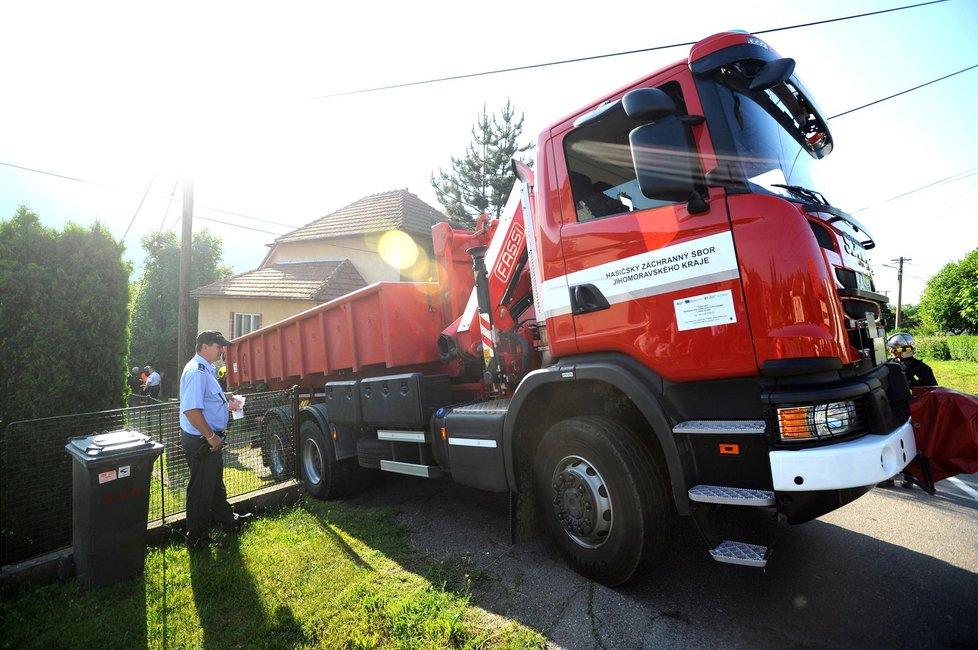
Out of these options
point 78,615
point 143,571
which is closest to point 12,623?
point 78,615

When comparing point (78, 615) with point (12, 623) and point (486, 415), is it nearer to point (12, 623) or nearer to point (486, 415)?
point (12, 623)

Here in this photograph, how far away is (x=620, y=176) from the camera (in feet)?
9.88

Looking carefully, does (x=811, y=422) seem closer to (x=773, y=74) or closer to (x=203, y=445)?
(x=773, y=74)

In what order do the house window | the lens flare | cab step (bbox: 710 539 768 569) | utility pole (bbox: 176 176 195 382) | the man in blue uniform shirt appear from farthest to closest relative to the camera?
the house window
the lens flare
utility pole (bbox: 176 176 195 382)
the man in blue uniform shirt
cab step (bbox: 710 539 768 569)

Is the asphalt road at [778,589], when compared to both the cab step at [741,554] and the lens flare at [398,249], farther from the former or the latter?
the lens flare at [398,249]

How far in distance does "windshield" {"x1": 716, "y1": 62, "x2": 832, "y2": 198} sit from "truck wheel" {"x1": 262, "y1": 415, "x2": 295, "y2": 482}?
577 centimetres

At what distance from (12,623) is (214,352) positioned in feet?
Answer: 7.87

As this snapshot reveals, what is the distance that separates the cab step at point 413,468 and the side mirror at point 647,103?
319 centimetres

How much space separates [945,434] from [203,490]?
18.4 ft

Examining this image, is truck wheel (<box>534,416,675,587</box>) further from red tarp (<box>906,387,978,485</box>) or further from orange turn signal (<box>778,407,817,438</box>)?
red tarp (<box>906,387,978,485</box>)

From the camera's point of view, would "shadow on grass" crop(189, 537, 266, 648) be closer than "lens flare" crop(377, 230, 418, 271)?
Yes

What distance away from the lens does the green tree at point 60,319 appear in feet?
15.7

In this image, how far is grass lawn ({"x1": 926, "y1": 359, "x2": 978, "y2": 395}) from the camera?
13.3 m

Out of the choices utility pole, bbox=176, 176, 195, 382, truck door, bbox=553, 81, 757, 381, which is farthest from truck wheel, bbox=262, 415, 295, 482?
utility pole, bbox=176, 176, 195, 382
